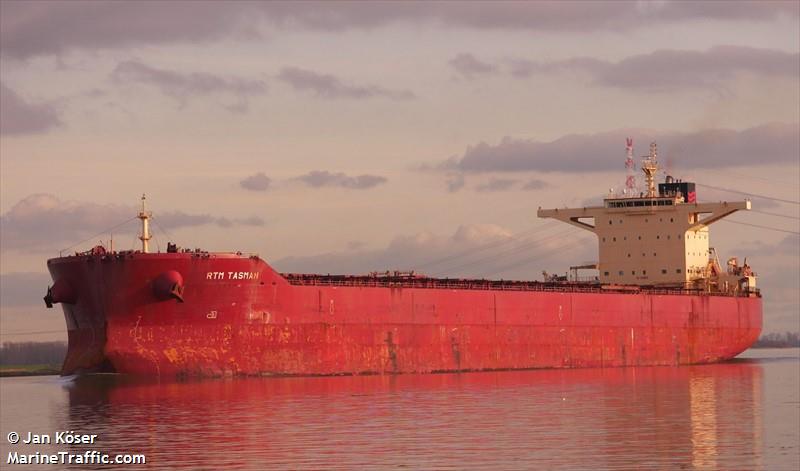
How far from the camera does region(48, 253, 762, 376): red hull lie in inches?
1441

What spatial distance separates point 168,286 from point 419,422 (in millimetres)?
12402

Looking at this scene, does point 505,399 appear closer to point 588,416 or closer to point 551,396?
point 551,396

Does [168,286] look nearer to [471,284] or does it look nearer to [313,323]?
[313,323]

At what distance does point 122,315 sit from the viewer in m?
36.6

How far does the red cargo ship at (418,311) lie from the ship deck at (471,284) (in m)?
0.08

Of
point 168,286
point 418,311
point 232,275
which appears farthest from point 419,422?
point 418,311

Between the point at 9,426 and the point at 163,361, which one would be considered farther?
the point at 163,361

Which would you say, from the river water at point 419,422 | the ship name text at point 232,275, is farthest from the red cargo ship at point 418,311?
A: the river water at point 419,422

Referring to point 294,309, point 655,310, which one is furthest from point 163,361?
point 655,310

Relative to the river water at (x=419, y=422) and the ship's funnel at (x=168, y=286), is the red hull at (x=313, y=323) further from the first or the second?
the river water at (x=419, y=422)

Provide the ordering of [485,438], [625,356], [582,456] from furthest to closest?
[625,356] → [485,438] → [582,456]

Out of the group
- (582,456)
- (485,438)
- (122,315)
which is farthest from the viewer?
(122,315)

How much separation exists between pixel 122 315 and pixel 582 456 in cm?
1878

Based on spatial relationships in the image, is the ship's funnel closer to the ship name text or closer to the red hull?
the red hull
